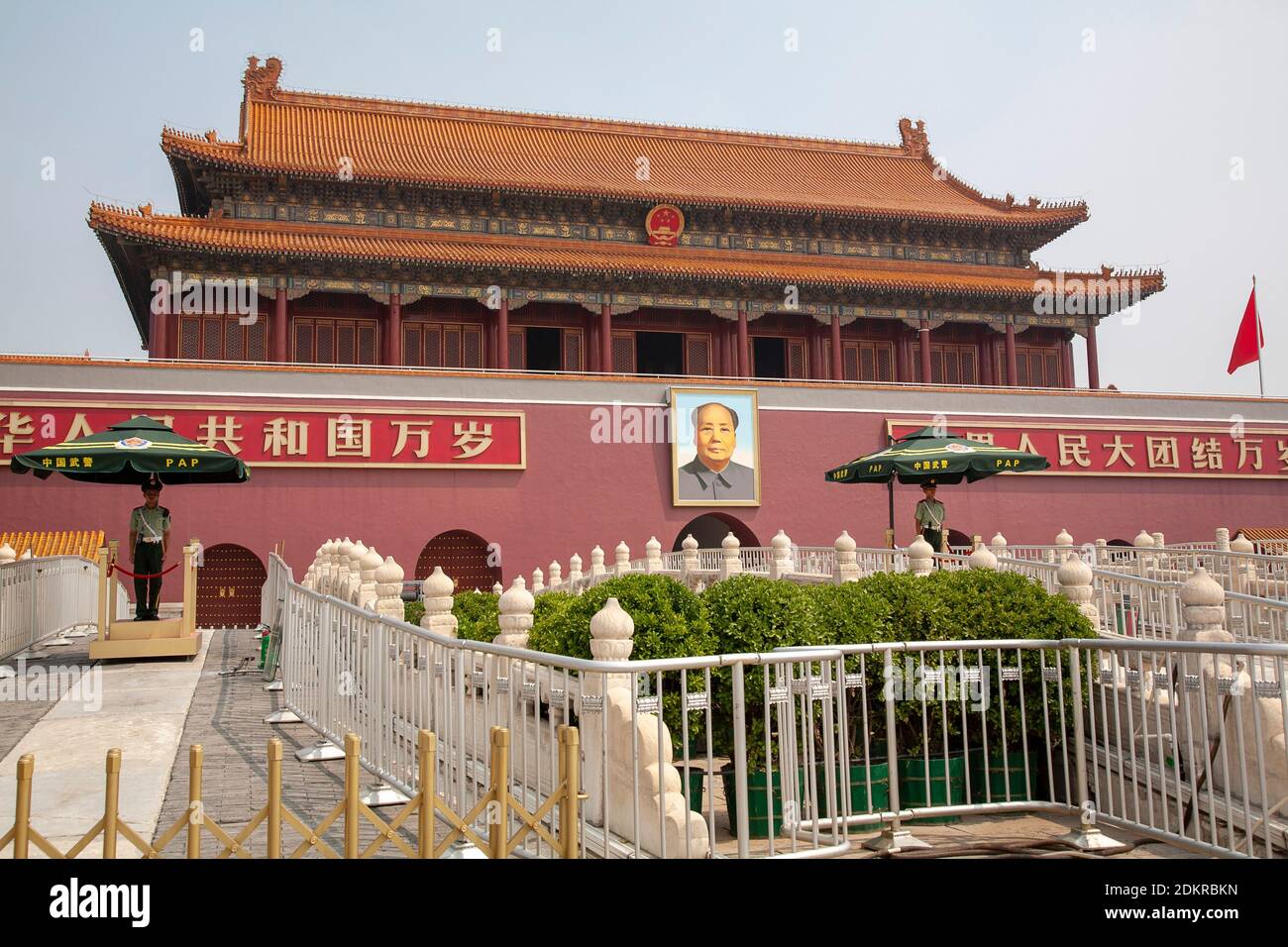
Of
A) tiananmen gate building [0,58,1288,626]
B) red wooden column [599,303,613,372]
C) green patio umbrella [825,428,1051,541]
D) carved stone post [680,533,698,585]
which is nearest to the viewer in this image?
green patio umbrella [825,428,1051,541]

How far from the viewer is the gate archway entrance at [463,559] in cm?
2081

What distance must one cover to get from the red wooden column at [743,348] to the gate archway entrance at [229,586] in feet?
36.7

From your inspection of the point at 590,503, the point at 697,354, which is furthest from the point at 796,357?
the point at 590,503

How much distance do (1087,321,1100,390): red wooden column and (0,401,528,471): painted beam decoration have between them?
1487 centimetres

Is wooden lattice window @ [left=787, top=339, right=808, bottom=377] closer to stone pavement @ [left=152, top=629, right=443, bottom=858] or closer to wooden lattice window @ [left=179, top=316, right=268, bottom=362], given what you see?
wooden lattice window @ [left=179, top=316, right=268, bottom=362]

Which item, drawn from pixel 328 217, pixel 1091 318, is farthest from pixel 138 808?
pixel 1091 318

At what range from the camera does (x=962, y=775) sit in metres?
7.02

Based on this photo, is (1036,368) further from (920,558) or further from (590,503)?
(920,558)

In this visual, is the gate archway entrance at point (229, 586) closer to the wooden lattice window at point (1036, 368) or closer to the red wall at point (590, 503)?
the red wall at point (590, 503)

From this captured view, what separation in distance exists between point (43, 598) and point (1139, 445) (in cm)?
2220

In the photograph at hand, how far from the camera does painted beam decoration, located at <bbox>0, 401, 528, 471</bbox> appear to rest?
18250 mm

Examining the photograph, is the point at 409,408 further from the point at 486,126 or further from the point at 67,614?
the point at 486,126

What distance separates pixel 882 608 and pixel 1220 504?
804 inches

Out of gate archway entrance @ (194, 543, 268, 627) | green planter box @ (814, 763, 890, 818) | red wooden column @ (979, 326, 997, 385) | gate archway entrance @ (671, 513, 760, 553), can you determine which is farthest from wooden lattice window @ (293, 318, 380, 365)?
green planter box @ (814, 763, 890, 818)
